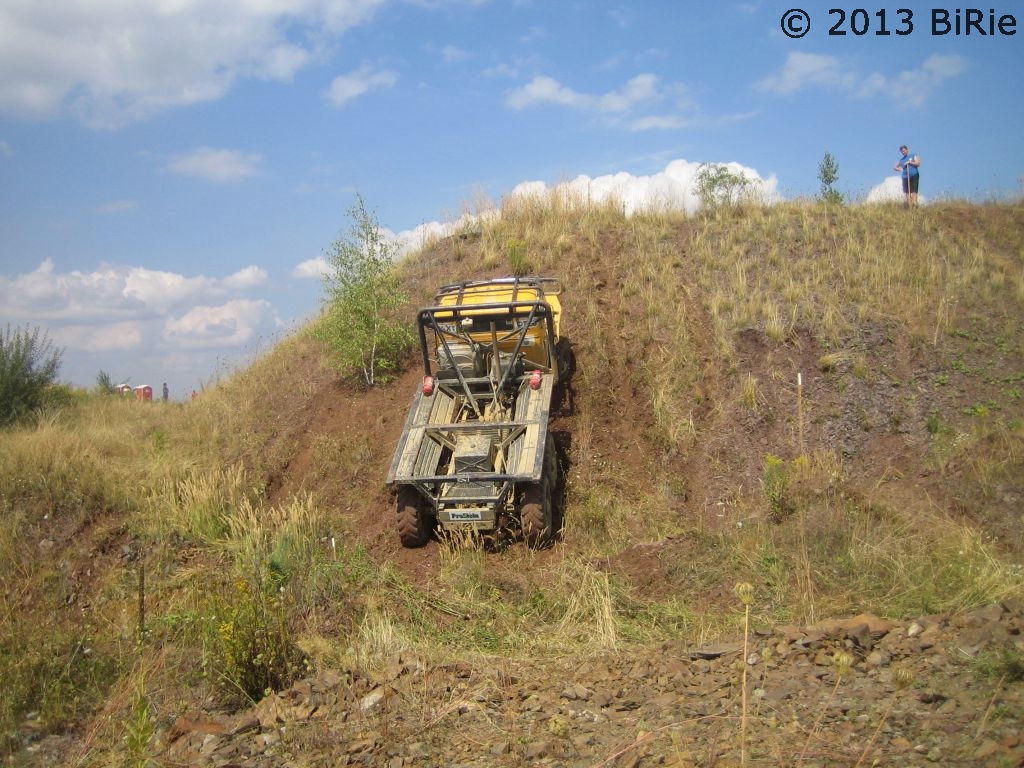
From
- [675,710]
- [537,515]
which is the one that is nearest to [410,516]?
[537,515]

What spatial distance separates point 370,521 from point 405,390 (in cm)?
318

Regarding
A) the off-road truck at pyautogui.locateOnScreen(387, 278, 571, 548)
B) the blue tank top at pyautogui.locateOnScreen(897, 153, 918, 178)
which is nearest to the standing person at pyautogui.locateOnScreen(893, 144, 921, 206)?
the blue tank top at pyautogui.locateOnScreen(897, 153, 918, 178)

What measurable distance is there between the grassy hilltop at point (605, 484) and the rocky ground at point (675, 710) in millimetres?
514

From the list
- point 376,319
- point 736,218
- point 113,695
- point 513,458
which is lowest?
point 113,695

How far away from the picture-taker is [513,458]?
886 centimetres

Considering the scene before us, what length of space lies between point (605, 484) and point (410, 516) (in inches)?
111

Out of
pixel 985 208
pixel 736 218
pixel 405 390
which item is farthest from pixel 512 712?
pixel 985 208

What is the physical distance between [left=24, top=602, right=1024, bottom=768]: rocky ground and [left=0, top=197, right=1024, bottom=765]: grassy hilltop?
0.51 metres

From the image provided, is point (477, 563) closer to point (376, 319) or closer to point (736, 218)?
point (376, 319)

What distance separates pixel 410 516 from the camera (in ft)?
28.9

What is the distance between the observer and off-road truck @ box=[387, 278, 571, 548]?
27.9 ft

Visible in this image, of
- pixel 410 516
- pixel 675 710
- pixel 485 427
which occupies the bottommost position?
pixel 675 710

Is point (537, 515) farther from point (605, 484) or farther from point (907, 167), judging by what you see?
point (907, 167)

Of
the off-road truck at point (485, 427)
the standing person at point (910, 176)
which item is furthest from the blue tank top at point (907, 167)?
the off-road truck at point (485, 427)
